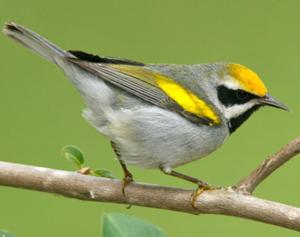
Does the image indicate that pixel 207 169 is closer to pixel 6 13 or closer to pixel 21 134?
pixel 21 134

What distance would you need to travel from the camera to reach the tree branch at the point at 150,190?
2.46 meters

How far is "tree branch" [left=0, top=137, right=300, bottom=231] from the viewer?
2455 millimetres

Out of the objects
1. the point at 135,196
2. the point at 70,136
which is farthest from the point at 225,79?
the point at 70,136

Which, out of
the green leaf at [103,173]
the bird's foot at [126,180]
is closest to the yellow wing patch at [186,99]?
the bird's foot at [126,180]

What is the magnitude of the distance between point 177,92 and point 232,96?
166 mm

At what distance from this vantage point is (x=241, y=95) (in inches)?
119

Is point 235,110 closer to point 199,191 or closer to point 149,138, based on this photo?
point 149,138

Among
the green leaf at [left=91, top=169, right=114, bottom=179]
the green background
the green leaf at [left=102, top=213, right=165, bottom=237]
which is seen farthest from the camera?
the green background

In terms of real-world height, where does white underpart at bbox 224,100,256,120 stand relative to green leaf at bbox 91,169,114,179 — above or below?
above

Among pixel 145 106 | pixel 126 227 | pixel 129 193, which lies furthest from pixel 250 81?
pixel 126 227

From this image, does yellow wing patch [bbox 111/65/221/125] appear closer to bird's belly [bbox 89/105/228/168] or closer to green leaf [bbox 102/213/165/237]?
bird's belly [bbox 89/105/228/168]

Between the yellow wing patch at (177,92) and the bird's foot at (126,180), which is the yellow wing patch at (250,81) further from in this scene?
the bird's foot at (126,180)

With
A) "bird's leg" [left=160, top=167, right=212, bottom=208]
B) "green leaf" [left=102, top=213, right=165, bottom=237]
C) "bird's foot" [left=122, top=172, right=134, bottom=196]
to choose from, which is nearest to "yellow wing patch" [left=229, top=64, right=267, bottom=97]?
"bird's leg" [left=160, top=167, right=212, bottom=208]

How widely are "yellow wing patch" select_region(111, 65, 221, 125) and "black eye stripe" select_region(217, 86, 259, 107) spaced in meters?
0.07
